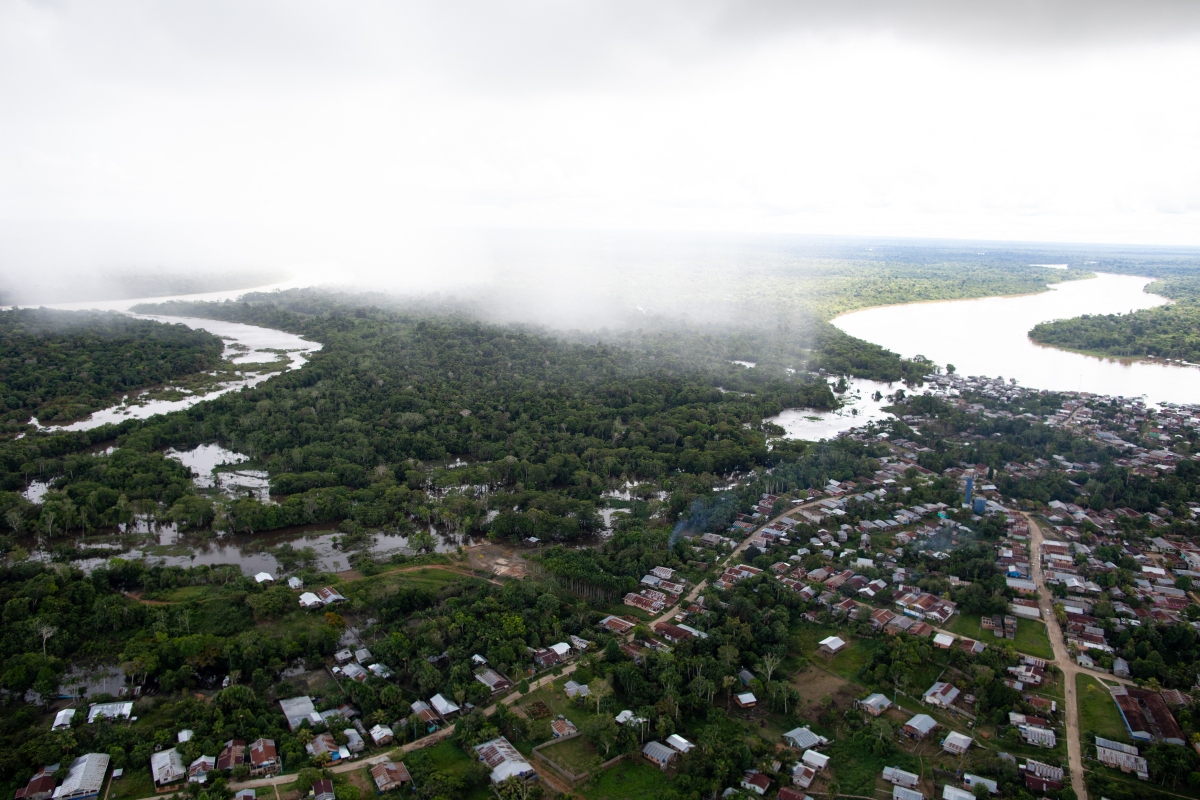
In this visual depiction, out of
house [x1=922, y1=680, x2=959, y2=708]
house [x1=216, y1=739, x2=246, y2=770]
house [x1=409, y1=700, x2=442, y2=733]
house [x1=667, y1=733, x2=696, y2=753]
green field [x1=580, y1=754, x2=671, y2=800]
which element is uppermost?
house [x1=216, y1=739, x2=246, y2=770]

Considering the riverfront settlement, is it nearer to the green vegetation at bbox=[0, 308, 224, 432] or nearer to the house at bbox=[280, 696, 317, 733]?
the house at bbox=[280, 696, 317, 733]

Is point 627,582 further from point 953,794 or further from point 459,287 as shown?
point 459,287

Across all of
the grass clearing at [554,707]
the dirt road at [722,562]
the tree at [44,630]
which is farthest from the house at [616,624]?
the tree at [44,630]

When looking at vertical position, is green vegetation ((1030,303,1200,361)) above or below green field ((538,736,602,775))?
above

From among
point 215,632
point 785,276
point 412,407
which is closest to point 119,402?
point 412,407

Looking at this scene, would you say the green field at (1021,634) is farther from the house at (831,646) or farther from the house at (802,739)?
the house at (802,739)

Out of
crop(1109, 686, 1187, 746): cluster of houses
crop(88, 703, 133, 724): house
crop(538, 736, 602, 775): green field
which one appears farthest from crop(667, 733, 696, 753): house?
crop(88, 703, 133, 724): house

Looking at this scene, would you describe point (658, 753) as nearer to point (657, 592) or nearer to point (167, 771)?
point (657, 592)

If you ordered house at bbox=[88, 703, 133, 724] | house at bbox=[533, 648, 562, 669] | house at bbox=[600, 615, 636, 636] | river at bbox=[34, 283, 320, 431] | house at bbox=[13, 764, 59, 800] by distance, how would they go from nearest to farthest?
house at bbox=[13, 764, 59, 800] < house at bbox=[88, 703, 133, 724] < house at bbox=[533, 648, 562, 669] < house at bbox=[600, 615, 636, 636] < river at bbox=[34, 283, 320, 431]
